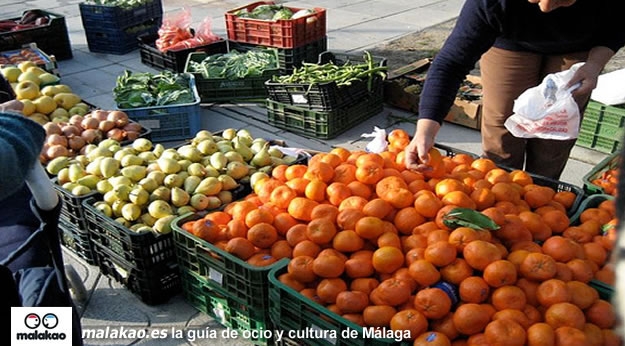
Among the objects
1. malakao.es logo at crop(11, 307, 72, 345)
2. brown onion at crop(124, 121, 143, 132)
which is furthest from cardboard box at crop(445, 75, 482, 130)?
malakao.es logo at crop(11, 307, 72, 345)

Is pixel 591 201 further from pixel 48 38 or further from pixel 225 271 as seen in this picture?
pixel 48 38

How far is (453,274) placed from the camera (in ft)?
7.50

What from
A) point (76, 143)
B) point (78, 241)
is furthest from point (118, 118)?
point (78, 241)

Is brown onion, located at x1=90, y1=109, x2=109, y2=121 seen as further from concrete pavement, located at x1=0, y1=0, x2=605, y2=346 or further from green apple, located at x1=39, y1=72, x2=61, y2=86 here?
concrete pavement, located at x1=0, y1=0, x2=605, y2=346

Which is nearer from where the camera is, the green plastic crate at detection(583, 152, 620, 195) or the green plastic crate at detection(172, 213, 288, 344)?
the green plastic crate at detection(172, 213, 288, 344)

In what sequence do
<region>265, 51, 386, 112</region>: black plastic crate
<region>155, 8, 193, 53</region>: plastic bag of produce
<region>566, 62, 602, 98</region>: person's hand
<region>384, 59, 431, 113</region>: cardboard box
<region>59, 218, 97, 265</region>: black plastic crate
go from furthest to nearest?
<region>155, 8, 193, 53</region>: plastic bag of produce
<region>384, 59, 431, 113</region>: cardboard box
<region>265, 51, 386, 112</region>: black plastic crate
<region>59, 218, 97, 265</region>: black plastic crate
<region>566, 62, 602, 98</region>: person's hand

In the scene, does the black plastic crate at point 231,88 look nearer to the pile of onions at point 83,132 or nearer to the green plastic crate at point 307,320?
the pile of onions at point 83,132

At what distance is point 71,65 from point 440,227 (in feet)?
21.4

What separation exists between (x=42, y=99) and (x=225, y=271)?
9.76 feet

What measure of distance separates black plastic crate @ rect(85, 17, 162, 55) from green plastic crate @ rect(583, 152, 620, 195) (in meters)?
6.50

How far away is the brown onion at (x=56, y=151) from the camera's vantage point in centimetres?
394

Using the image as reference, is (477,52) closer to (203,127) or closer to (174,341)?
(174,341)

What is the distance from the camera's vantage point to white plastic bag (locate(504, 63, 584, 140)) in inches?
116

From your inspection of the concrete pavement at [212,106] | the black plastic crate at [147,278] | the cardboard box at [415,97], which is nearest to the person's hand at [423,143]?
the concrete pavement at [212,106]
